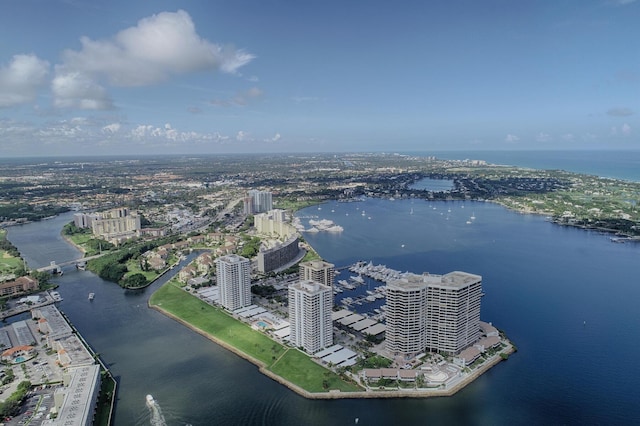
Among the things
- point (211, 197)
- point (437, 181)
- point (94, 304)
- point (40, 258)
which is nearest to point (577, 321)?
point (94, 304)

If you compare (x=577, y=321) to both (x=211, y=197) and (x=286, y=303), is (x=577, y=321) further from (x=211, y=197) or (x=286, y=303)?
(x=211, y=197)

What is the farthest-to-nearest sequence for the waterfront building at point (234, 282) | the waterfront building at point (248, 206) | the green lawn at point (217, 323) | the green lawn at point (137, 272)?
the waterfront building at point (248, 206) → the green lawn at point (137, 272) → the waterfront building at point (234, 282) → the green lawn at point (217, 323)

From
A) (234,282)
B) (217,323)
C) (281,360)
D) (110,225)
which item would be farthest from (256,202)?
(281,360)

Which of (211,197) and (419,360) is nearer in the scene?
(419,360)

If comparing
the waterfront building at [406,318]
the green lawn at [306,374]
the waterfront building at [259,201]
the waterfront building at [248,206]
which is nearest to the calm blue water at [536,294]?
the waterfront building at [406,318]

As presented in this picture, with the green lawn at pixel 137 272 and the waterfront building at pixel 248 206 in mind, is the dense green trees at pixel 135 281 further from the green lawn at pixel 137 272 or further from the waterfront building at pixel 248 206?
the waterfront building at pixel 248 206

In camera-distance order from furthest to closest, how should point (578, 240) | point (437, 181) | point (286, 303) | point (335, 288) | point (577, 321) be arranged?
point (437, 181), point (578, 240), point (335, 288), point (286, 303), point (577, 321)

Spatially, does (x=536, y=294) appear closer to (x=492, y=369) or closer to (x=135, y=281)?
(x=492, y=369)
